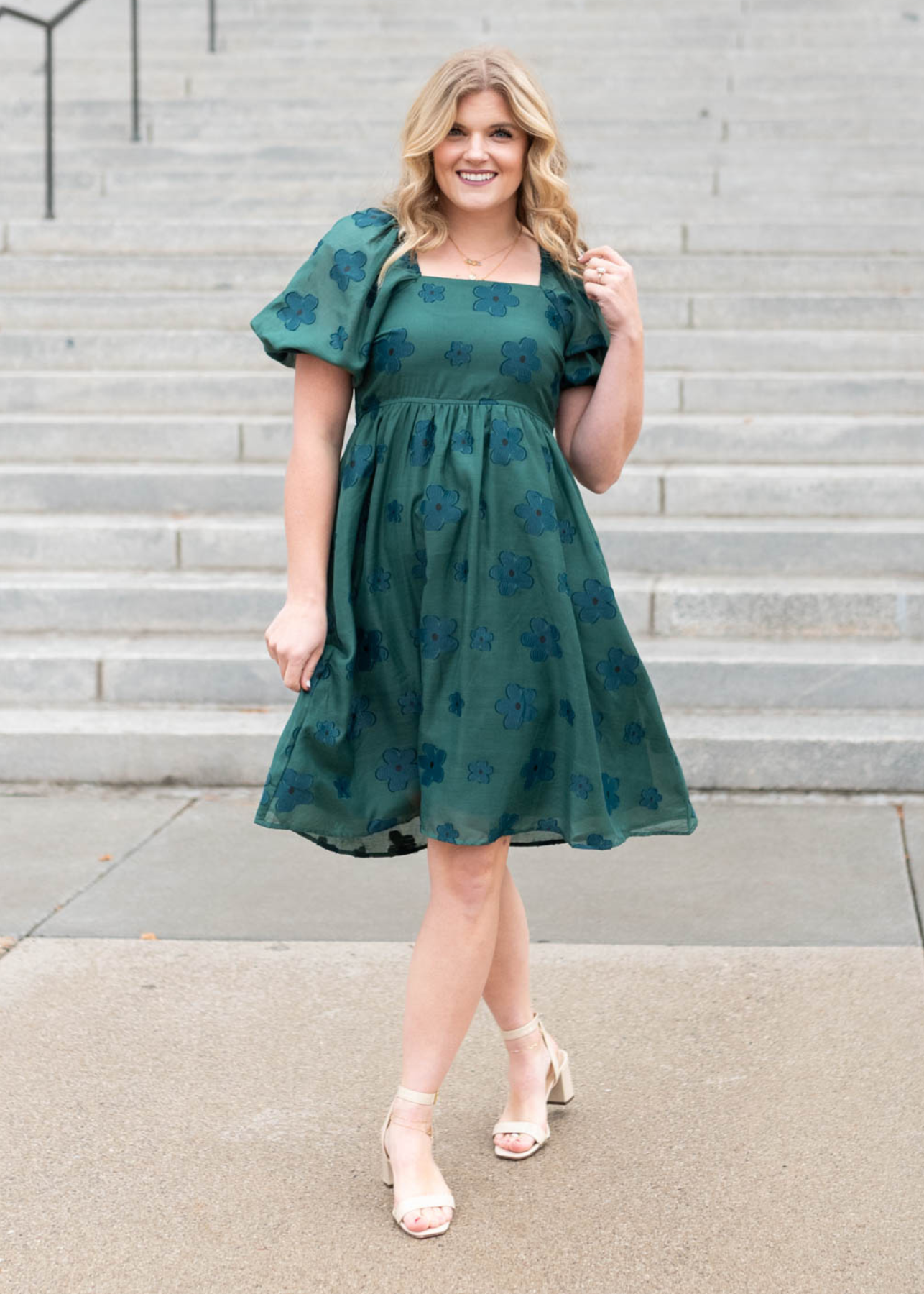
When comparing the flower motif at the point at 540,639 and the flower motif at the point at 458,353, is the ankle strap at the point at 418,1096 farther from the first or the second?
the flower motif at the point at 458,353

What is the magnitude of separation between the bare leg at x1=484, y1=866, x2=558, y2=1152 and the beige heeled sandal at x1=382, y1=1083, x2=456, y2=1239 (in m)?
0.20

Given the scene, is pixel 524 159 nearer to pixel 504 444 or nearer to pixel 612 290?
pixel 612 290

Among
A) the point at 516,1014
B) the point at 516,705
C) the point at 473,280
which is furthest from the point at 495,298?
the point at 516,1014

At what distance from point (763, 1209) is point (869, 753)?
2.54 m

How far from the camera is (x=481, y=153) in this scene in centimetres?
253

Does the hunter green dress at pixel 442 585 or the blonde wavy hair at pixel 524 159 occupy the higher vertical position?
the blonde wavy hair at pixel 524 159

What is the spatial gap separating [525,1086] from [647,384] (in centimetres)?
418

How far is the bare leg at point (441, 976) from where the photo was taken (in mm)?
2605

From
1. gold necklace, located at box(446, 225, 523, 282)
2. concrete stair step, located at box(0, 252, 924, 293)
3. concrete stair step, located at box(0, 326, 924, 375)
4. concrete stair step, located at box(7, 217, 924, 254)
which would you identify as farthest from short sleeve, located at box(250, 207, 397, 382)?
concrete stair step, located at box(7, 217, 924, 254)

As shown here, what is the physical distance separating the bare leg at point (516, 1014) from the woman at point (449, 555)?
0.55 ft

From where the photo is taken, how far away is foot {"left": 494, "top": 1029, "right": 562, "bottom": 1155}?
281cm

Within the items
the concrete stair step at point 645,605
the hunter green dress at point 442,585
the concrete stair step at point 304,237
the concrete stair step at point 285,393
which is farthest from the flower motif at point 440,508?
the concrete stair step at point 304,237

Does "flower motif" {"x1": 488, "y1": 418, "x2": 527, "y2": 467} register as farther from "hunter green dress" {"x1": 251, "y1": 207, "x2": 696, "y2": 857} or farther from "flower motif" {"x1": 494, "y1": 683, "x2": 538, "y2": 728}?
"flower motif" {"x1": 494, "y1": 683, "x2": 538, "y2": 728}

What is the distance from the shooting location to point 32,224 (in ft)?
26.1
